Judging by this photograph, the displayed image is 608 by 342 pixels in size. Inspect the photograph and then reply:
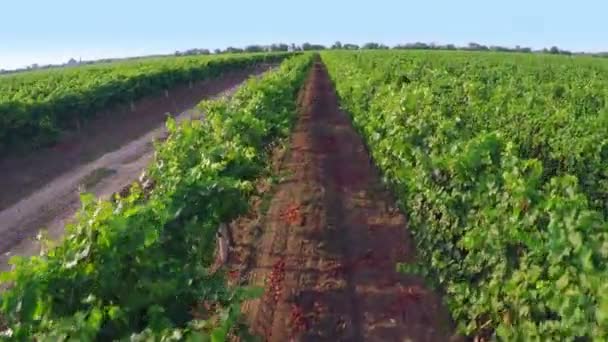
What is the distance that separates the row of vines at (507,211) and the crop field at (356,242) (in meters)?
0.02

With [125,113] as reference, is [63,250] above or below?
above

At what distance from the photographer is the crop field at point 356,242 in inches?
202

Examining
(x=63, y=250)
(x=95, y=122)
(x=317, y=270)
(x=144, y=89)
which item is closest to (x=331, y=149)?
(x=317, y=270)

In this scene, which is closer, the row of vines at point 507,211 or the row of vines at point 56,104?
the row of vines at point 507,211

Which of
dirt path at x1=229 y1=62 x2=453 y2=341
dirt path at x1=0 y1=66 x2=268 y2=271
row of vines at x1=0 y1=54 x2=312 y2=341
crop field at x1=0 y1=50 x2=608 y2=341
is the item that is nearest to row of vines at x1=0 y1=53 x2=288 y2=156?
dirt path at x1=0 y1=66 x2=268 y2=271

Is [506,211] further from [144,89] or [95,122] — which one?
[144,89]

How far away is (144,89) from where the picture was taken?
128 feet

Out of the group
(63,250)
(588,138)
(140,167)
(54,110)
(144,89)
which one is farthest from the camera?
(144,89)

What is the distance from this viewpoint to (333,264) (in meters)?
10.8

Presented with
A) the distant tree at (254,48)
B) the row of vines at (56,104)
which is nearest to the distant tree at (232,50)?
the distant tree at (254,48)

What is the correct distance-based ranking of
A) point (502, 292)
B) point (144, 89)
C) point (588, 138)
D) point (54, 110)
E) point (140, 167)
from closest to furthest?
1. point (502, 292)
2. point (588, 138)
3. point (140, 167)
4. point (54, 110)
5. point (144, 89)

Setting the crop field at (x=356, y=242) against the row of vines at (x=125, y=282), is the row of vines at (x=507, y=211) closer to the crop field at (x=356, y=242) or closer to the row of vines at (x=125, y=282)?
the crop field at (x=356, y=242)

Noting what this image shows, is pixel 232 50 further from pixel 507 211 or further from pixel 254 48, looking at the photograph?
pixel 507 211

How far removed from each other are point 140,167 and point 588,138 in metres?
13.4
